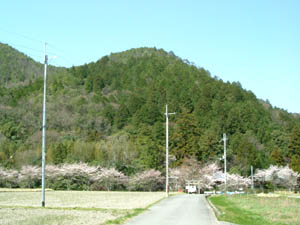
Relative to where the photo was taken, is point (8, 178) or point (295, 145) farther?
point (295, 145)

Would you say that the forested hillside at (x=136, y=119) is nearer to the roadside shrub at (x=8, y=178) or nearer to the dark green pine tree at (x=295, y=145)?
the dark green pine tree at (x=295, y=145)

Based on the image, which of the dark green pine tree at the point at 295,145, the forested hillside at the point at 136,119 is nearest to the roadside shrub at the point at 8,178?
the forested hillside at the point at 136,119

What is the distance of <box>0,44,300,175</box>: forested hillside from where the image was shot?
249ft

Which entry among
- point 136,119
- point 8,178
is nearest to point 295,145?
point 136,119

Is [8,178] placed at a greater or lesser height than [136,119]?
lesser

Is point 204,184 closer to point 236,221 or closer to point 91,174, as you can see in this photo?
point 91,174

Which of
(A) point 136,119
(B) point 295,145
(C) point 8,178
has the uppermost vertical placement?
(A) point 136,119

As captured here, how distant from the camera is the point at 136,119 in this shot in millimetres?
101500

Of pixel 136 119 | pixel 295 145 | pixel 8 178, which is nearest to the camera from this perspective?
pixel 8 178

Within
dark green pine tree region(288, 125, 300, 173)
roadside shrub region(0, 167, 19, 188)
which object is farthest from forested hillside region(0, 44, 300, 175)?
roadside shrub region(0, 167, 19, 188)

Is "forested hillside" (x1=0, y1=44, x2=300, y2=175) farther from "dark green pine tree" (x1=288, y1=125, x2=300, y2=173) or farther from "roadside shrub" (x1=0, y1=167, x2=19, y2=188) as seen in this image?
"roadside shrub" (x1=0, y1=167, x2=19, y2=188)

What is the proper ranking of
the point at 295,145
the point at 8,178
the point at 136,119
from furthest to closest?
the point at 136,119 → the point at 295,145 → the point at 8,178

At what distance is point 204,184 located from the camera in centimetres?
6706

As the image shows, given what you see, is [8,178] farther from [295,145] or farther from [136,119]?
[295,145]
